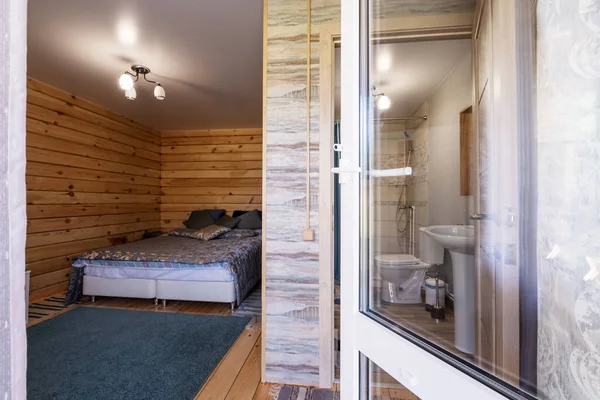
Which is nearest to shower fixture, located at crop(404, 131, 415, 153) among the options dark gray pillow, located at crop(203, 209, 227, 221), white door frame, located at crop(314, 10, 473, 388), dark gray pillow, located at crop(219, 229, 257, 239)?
white door frame, located at crop(314, 10, 473, 388)

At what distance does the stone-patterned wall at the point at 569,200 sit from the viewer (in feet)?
1.66

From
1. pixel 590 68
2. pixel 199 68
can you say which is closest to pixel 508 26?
pixel 590 68

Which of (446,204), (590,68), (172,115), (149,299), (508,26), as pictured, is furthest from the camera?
(172,115)

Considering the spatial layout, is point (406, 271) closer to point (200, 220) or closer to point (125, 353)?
point (125, 353)

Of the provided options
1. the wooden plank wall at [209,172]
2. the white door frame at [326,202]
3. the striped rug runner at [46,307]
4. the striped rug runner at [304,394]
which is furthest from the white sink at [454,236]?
the wooden plank wall at [209,172]

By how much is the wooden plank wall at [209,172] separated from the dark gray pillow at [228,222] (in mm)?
436

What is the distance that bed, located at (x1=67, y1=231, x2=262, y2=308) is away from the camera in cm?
278

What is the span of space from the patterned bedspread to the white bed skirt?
112mm

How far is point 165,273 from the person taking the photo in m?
2.84

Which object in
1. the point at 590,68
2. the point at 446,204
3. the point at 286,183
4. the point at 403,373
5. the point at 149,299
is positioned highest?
the point at 590,68

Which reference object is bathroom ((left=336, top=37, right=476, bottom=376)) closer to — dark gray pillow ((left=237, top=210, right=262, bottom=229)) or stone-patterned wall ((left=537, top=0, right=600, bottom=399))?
stone-patterned wall ((left=537, top=0, right=600, bottom=399))

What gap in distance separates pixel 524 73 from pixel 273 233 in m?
1.33

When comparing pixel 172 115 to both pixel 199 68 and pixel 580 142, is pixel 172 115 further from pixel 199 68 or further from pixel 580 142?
pixel 580 142

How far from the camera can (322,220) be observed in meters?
1.63
